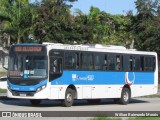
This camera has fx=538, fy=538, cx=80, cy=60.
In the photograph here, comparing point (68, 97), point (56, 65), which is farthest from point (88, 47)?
point (68, 97)

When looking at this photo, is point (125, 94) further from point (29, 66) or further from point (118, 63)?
point (29, 66)

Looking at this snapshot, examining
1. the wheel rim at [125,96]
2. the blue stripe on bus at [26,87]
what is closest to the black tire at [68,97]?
the blue stripe on bus at [26,87]

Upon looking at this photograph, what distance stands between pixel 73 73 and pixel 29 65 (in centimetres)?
239

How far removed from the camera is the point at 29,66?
25078 millimetres

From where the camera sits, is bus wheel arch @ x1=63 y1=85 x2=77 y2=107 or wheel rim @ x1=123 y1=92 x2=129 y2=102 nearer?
bus wheel arch @ x1=63 y1=85 x2=77 y2=107

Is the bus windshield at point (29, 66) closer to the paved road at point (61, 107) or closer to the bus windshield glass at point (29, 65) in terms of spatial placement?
the bus windshield glass at point (29, 65)

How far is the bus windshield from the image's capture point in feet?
81.9

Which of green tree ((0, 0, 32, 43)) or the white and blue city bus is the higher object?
green tree ((0, 0, 32, 43))

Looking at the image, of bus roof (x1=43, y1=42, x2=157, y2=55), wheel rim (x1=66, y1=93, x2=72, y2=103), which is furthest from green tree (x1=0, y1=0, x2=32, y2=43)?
wheel rim (x1=66, y1=93, x2=72, y2=103)

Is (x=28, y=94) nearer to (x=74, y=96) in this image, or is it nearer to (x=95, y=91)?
(x=74, y=96)

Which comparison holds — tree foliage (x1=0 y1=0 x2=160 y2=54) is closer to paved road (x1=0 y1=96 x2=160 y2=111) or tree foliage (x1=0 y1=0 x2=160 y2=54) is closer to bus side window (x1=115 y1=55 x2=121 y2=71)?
paved road (x1=0 y1=96 x2=160 y2=111)

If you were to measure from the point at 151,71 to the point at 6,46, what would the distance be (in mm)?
30335

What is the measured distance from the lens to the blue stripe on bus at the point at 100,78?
25.8m

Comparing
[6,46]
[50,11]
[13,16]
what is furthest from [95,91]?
[6,46]
